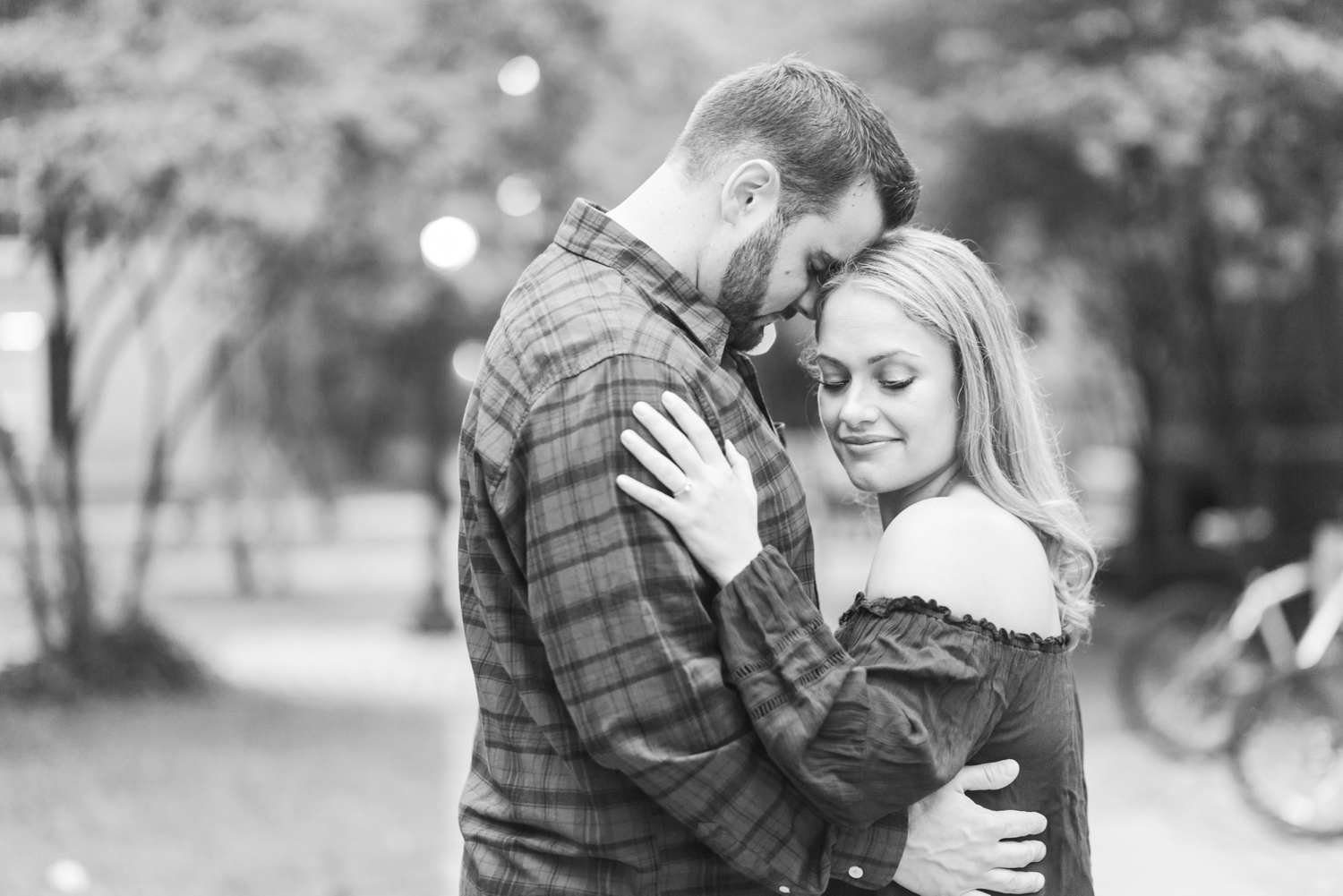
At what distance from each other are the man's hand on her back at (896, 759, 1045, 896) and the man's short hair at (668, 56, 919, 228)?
87 cm

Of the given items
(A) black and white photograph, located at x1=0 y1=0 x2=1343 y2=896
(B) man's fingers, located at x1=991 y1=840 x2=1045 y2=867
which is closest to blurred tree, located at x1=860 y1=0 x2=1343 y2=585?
(A) black and white photograph, located at x1=0 y1=0 x2=1343 y2=896

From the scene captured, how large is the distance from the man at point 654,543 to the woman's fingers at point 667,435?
0.03 meters

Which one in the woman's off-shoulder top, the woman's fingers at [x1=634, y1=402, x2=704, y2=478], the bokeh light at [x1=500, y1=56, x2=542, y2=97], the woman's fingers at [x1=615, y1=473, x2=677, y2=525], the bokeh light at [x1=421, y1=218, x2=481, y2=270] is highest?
the bokeh light at [x1=500, y1=56, x2=542, y2=97]

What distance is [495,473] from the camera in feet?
6.09

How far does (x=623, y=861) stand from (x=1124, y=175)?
8572 mm

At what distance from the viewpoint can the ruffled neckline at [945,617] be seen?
6.55ft

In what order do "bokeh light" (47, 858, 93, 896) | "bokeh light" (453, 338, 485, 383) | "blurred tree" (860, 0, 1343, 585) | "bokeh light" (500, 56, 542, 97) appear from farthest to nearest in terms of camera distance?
"bokeh light" (453, 338, 485, 383), "bokeh light" (500, 56, 542, 97), "blurred tree" (860, 0, 1343, 585), "bokeh light" (47, 858, 93, 896)

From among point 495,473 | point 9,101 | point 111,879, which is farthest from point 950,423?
point 9,101

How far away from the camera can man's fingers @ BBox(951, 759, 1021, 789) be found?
6.64 feet

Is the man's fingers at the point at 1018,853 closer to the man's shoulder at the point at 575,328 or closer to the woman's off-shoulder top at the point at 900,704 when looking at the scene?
the woman's off-shoulder top at the point at 900,704

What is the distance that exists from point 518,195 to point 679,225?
10.0 meters

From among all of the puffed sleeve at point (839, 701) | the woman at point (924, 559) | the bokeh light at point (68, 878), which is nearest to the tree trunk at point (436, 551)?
the bokeh light at point (68, 878)

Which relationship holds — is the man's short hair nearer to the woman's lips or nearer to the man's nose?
the man's nose

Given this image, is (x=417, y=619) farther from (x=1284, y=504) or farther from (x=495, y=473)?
(x=495, y=473)
